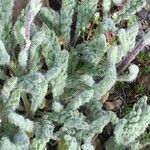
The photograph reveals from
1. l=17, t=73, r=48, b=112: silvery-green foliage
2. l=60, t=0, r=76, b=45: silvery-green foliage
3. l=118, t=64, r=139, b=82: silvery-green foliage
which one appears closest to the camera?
l=17, t=73, r=48, b=112: silvery-green foliage

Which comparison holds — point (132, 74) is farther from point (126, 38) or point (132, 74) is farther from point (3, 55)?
point (3, 55)

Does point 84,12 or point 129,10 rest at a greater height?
point 129,10

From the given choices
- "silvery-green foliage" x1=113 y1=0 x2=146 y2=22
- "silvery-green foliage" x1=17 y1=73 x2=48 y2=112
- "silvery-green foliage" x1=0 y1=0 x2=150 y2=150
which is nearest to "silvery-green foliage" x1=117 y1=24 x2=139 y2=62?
"silvery-green foliage" x1=0 y1=0 x2=150 y2=150

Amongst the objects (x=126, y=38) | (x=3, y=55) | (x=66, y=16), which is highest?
(x=126, y=38)

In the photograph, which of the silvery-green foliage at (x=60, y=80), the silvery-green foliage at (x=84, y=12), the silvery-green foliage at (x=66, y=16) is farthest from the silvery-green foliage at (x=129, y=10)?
the silvery-green foliage at (x=66, y=16)

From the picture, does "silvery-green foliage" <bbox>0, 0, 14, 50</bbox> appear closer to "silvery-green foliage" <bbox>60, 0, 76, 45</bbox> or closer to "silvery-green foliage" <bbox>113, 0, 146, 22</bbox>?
"silvery-green foliage" <bbox>60, 0, 76, 45</bbox>

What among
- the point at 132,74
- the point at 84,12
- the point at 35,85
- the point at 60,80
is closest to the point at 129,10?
the point at 84,12

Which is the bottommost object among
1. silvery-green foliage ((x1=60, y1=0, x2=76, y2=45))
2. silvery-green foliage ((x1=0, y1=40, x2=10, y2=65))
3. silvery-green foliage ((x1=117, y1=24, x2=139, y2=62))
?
silvery-green foliage ((x1=0, y1=40, x2=10, y2=65))

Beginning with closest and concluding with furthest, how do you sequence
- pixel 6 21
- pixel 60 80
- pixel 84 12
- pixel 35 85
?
1. pixel 35 85
2. pixel 60 80
3. pixel 6 21
4. pixel 84 12

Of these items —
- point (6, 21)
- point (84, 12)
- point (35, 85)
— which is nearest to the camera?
point (35, 85)

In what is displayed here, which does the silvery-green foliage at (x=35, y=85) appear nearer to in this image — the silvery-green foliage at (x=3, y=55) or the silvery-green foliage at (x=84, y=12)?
the silvery-green foliage at (x=3, y=55)
